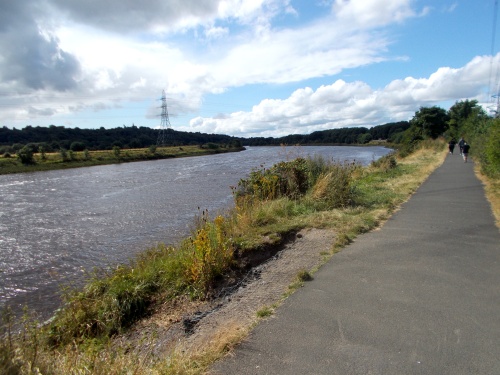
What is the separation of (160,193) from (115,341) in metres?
19.5

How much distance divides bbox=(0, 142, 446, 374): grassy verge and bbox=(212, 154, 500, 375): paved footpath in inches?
17.2

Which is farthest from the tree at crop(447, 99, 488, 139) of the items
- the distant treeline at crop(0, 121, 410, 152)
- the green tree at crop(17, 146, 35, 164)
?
the green tree at crop(17, 146, 35, 164)

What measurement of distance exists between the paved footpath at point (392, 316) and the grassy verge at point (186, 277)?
44cm

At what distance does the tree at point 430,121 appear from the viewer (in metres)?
57.4

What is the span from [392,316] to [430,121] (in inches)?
2400

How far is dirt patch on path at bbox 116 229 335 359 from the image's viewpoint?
4195mm

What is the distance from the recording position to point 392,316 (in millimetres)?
4000

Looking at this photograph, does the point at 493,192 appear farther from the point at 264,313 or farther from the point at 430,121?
the point at 430,121

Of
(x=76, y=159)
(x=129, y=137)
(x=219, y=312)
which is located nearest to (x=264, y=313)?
(x=219, y=312)

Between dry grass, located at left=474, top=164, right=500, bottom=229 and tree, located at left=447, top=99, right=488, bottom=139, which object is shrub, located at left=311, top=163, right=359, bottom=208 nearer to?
dry grass, located at left=474, top=164, right=500, bottom=229

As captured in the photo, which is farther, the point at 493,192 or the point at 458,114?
the point at 458,114

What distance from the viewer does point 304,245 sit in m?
6.89

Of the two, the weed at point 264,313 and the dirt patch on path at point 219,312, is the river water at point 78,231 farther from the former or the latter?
the weed at point 264,313

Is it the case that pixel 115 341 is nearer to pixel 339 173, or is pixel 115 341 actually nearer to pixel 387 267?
pixel 387 267
